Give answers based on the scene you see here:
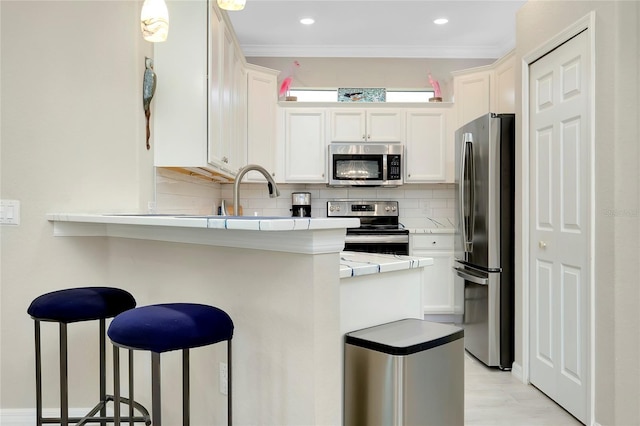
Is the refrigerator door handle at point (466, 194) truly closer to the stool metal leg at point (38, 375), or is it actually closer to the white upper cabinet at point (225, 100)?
the white upper cabinet at point (225, 100)

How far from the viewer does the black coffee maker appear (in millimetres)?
5168

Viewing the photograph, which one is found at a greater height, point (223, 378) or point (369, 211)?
point (369, 211)

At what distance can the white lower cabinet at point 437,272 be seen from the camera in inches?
185

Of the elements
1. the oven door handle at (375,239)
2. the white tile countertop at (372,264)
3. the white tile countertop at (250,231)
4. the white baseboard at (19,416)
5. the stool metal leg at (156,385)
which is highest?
the white tile countertop at (250,231)

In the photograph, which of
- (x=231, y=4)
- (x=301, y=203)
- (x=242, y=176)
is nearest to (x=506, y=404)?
(x=242, y=176)

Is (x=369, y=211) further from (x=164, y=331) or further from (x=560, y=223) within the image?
(x=164, y=331)

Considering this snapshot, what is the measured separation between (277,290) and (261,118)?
342 cm

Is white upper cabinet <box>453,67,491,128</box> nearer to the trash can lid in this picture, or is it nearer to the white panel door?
the white panel door

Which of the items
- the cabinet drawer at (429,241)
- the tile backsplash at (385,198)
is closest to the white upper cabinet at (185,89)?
the tile backsplash at (385,198)

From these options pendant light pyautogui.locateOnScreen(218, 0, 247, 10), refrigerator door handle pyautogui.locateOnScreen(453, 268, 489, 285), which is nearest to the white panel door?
refrigerator door handle pyautogui.locateOnScreen(453, 268, 489, 285)

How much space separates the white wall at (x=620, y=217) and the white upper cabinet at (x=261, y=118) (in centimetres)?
316

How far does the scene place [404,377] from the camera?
1.63 m

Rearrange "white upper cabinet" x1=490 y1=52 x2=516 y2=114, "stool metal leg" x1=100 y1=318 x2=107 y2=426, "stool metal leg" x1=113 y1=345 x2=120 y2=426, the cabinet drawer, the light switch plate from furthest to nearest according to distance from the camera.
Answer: the cabinet drawer < "white upper cabinet" x1=490 y1=52 x2=516 y2=114 < the light switch plate < "stool metal leg" x1=100 y1=318 x2=107 y2=426 < "stool metal leg" x1=113 y1=345 x2=120 y2=426

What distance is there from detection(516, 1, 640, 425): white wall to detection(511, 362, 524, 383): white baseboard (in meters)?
0.86
